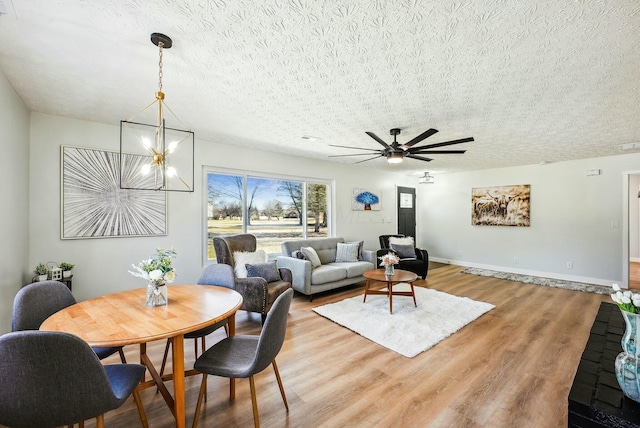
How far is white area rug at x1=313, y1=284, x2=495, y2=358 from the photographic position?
2896 mm

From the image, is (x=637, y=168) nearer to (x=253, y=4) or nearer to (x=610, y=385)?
(x=610, y=385)

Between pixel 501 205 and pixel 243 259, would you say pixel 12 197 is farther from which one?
pixel 501 205

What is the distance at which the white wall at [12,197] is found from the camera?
225cm

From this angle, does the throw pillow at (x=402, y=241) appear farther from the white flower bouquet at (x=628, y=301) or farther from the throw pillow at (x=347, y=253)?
the white flower bouquet at (x=628, y=301)

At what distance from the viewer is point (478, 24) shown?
1.62m

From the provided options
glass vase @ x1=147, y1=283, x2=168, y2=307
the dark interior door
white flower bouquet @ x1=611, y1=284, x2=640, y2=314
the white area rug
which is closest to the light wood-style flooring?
the white area rug

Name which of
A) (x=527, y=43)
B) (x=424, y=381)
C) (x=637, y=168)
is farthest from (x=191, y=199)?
(x=637, y=168)

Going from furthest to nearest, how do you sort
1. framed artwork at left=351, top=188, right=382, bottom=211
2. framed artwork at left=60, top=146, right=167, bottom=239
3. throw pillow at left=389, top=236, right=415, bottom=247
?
1. framed artwork at left=351, top=188, right=382, bottom=211
2. throw pillow at left=389, top=236, right=415, bottom=247
3. framed artwork at left=60, top=146, right=167, bottom=239

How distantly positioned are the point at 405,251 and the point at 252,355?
4623mm

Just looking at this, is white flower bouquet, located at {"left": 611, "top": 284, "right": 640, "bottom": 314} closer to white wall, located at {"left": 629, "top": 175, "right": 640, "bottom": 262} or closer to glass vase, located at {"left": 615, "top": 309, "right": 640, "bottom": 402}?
glass vase, located at {"left": 615, "top": 309, "right": 640, "bottom": 402}

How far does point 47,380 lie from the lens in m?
1.06

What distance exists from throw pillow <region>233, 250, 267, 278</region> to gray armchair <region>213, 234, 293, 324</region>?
6 cm

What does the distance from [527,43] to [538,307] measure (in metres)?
3.75

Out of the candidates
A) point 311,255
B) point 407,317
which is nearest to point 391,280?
point 407,317
